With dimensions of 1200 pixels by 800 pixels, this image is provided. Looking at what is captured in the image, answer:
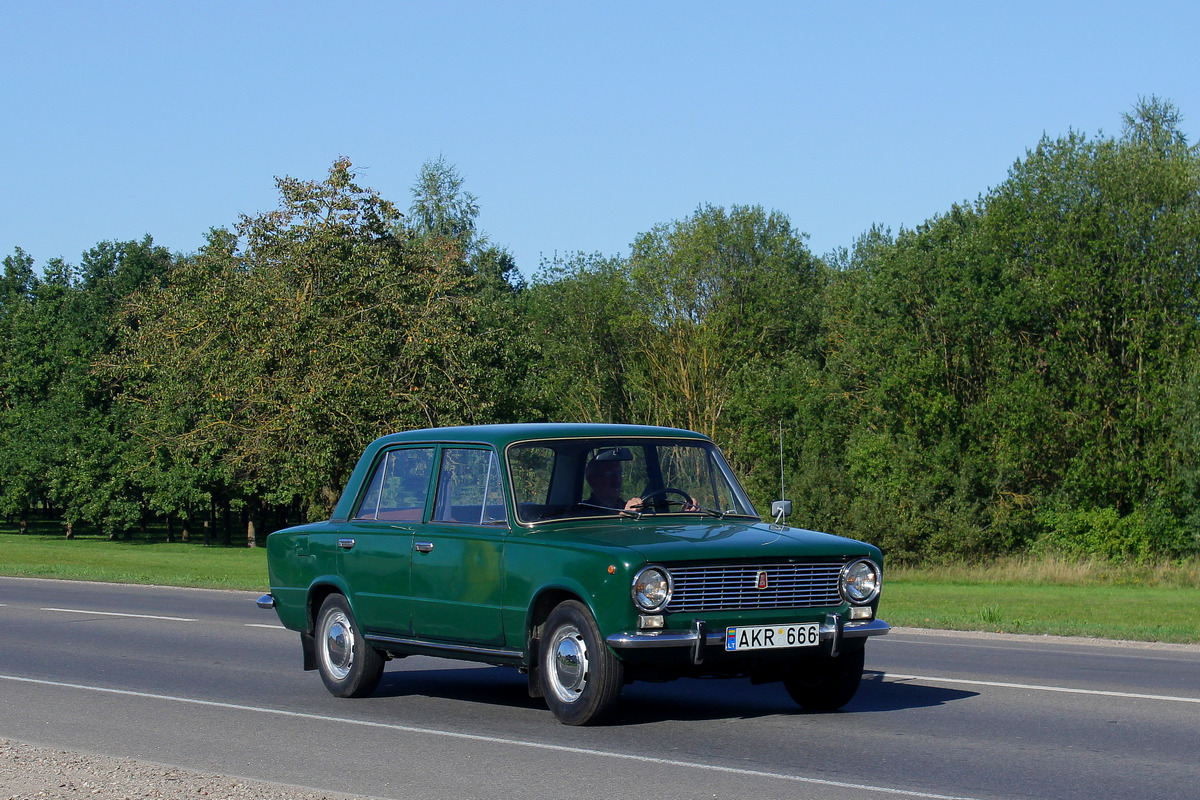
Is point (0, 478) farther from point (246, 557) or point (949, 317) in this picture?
point (949, 317)

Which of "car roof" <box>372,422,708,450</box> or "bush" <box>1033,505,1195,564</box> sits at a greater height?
"car roof" <box>372,422,708,450</box>

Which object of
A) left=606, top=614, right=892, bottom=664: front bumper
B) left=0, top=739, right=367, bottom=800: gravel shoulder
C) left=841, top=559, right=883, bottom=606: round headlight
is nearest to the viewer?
left=0, top=739, right=367, bottom=800: gravel shoulder

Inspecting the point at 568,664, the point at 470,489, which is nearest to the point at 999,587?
the point at 470,489

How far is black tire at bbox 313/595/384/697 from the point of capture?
10.3 m

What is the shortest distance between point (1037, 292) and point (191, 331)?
1111 inches

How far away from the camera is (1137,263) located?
4647cm

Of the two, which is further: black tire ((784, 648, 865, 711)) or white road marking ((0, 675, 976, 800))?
black tire ((784, 648, 865, 711))

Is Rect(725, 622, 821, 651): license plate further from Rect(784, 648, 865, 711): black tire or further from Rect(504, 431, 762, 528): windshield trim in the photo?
Rect(504, 431, 762, 528): windshield trim

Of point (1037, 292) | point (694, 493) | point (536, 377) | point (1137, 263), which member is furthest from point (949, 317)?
point (694, 493)

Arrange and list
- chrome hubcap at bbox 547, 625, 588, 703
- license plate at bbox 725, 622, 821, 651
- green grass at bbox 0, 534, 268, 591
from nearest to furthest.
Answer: license plate at bbox 725, 622, 821, 651 → chrome hubcap at bbox 547, 625, 588, 703 → green grass at bbox 0, 534, 268, 591

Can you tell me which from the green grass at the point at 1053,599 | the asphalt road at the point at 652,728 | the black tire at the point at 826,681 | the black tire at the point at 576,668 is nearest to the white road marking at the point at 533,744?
the asphalt road at the point at 652,728

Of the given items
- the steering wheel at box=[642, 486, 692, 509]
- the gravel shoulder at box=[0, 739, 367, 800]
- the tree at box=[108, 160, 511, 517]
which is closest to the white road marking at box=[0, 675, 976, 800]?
the gravel shoulder at box=[0, 739, 367, 800]

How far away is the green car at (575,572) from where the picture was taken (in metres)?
8.23

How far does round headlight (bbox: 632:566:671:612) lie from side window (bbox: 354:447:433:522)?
94.1 inches
